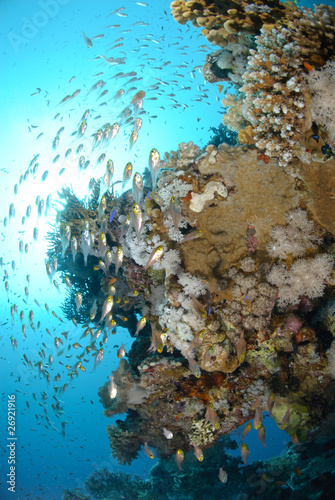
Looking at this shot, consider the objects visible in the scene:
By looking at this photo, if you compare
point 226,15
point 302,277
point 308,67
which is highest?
point 226,15

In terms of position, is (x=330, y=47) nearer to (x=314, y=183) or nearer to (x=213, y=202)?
(x=314, y=183)

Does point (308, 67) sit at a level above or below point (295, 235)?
above

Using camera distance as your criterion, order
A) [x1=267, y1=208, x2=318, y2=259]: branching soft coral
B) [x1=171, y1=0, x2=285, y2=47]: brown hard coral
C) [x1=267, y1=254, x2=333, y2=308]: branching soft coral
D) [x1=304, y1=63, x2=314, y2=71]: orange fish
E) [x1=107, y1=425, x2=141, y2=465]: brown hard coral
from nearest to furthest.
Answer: [x1=304, y1=63, x2=314, y2=71]: orange fish < [x1=171, y1=0, x2=285, y2=47]: brown hard coral < [x1=267, y1=254, x2=333, y2=308]: branching soft coral < [x1=267, y1=208, x2=318, y2=259]: branching soft coral < [x1=107, y1=425, x2=141, y2=465]: brown hard coral

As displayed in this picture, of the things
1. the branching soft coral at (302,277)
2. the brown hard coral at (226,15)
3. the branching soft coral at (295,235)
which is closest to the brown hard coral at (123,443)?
the branching soft coral at (302,277)

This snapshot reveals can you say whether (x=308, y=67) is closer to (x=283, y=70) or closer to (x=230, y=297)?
(x=283, y=70)

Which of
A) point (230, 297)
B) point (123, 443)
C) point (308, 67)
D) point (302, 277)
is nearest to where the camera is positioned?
point (308, 67)

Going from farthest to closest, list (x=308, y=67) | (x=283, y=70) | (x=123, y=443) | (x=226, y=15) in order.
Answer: (x=123, y=443), (x=226, y=15), (x=283, y=70), (x=308, y=67)

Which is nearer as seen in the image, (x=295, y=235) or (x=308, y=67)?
(x=308, y=67)

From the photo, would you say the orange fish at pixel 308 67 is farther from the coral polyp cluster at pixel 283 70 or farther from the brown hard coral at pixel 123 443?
the brown hard coral at pixel 123 443

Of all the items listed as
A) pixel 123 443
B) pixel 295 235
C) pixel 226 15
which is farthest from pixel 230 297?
pixel 123 443

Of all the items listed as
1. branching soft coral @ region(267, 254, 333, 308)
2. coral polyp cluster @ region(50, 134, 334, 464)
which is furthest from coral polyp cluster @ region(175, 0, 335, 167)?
branching soft coral @ region(267, 254, 333, 308)

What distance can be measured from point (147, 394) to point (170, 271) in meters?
3.36

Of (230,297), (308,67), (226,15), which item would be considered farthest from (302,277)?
(226,15)

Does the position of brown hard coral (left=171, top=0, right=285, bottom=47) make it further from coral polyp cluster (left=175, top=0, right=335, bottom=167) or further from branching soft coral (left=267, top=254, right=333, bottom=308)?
branching soft coral (left=267, top=254, right=333, bottom=308)
